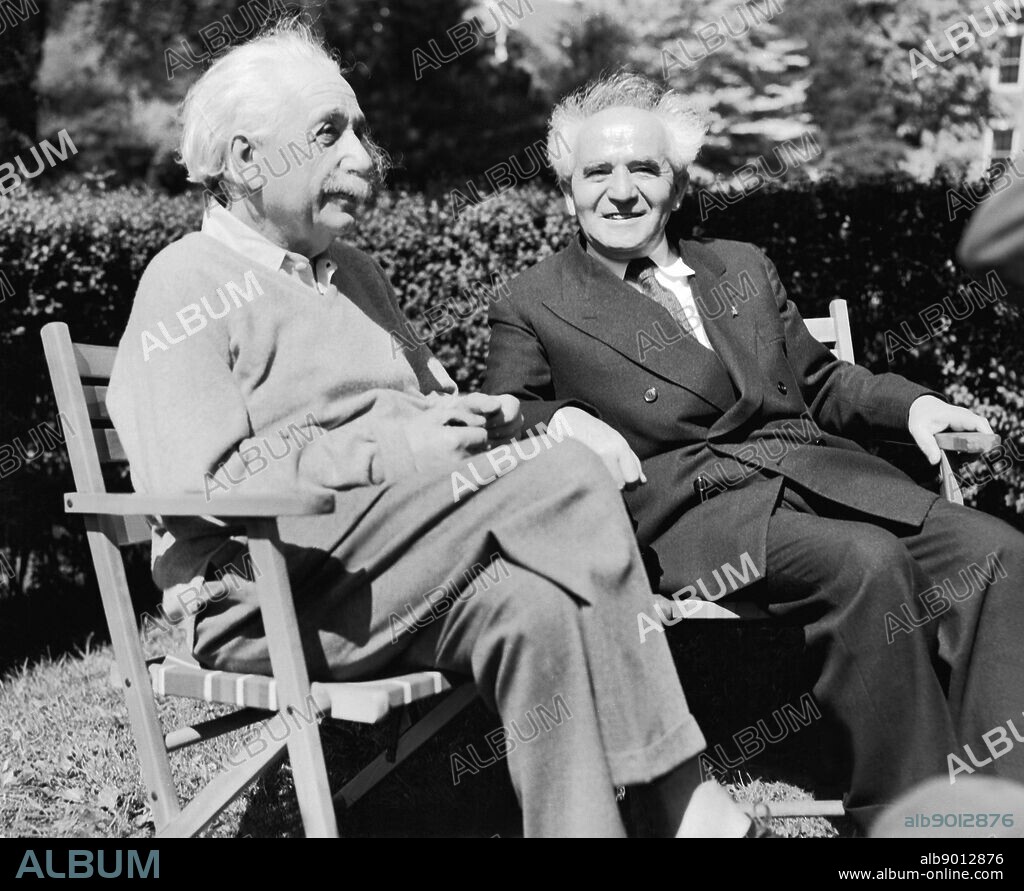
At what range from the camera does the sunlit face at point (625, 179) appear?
3.29 m

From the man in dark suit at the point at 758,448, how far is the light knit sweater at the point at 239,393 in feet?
1.85

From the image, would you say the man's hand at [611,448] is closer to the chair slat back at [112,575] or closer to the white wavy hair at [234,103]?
the white wavy hair at [234,103]

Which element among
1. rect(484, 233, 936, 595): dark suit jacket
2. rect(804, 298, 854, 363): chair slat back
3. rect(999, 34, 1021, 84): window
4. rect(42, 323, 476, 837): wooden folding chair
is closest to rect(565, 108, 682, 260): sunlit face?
rect(484, 233, 936, 595): dark suit jacket

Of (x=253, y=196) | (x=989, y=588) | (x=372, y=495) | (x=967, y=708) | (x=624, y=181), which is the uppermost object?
(x=253, y=196)

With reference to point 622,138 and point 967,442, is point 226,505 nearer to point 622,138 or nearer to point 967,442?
point 622,138

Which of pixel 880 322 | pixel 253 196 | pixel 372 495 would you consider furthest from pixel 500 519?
pixel 880 322

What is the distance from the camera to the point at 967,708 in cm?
274

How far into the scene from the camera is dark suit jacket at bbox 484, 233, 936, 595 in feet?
9.80

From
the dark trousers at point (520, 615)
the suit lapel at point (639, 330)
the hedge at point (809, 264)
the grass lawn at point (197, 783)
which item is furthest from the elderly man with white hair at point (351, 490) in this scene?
the hedge at point (809, 264)

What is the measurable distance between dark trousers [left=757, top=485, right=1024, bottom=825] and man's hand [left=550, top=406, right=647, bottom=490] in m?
0.39

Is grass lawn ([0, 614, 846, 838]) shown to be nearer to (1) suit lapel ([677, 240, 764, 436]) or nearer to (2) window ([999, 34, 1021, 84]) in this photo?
(1) suit lapel ([677, 240, 764, 436])
